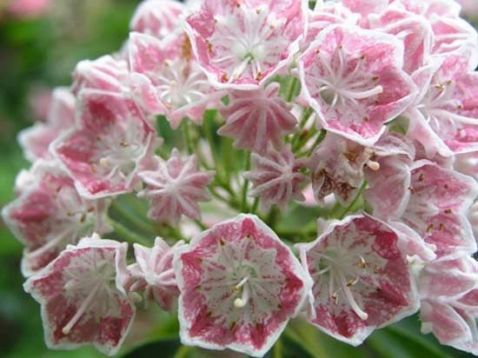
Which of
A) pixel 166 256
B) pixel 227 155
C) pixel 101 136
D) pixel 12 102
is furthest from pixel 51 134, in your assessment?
pixel 12 102

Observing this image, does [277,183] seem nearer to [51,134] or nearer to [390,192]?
[390,192]

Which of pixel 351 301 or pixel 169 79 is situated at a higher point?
pixel 169 79

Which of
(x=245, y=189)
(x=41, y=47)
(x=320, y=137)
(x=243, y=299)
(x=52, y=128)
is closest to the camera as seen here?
(x=243, y=299)

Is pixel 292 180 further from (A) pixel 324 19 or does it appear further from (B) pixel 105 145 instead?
(B) pixel 105 145

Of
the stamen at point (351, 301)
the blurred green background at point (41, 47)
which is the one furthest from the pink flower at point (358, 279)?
the blurred green background at point (41, 47)

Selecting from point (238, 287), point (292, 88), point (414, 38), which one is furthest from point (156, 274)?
point (414, 38)

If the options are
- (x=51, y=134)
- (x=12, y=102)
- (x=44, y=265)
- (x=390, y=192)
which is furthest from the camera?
(x=12, y=102)

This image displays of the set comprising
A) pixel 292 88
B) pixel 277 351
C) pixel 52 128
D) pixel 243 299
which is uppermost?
pixel 292 88
